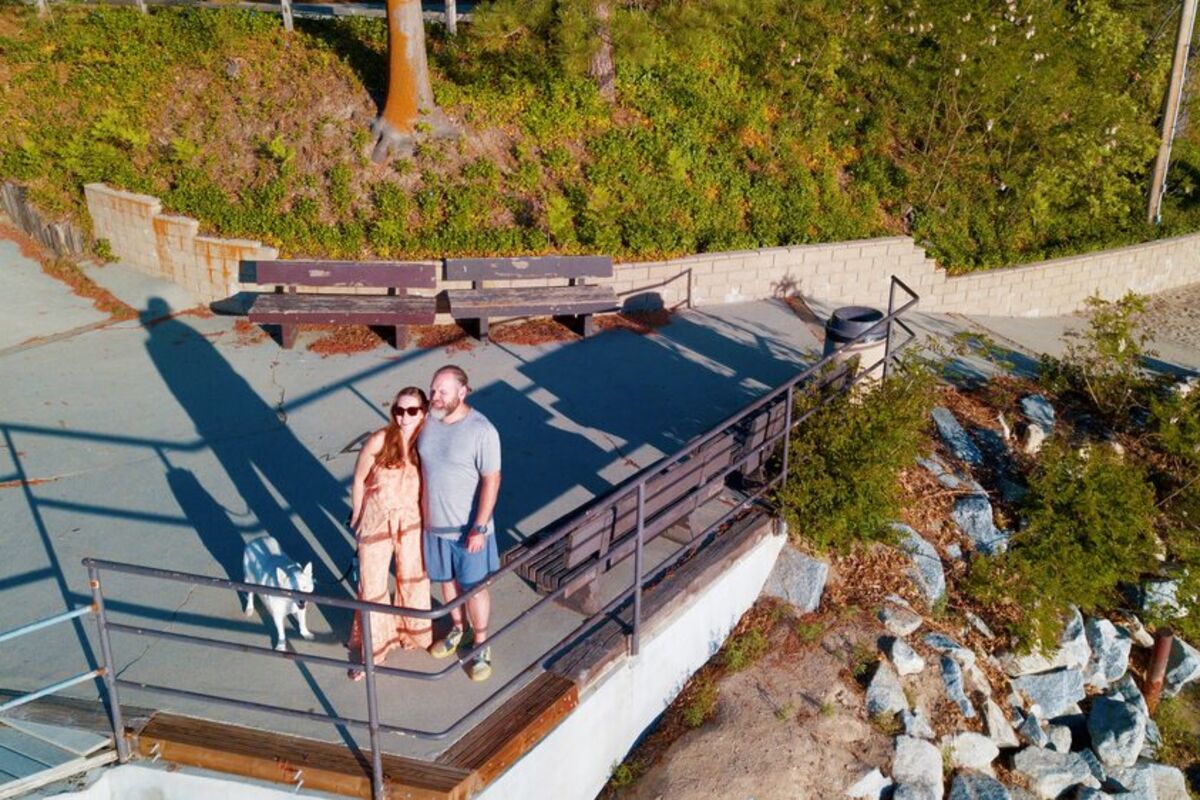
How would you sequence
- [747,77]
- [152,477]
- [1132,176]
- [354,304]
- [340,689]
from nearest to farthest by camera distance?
1. [340,689]
2. [152,477]
3. [354,304]
4. [747,77]
5. [1132,176]

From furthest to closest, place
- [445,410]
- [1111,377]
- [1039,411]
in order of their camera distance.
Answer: [1111,377], [1039,411], [445,410]

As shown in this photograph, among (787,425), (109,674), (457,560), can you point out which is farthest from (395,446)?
(787,425)

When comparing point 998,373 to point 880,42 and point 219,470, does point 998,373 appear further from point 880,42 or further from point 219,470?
point 219,470

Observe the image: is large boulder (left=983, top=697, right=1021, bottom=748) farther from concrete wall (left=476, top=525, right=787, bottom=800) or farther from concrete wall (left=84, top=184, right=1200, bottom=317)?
concrete wall (left=84, top=184, right=1200, bottom=317)

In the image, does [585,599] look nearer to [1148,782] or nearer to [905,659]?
[905,659]

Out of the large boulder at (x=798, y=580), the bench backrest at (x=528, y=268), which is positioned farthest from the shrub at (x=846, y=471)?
the bench backrest at (x=528, y=268)

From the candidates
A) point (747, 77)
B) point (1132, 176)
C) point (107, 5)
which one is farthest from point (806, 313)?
point (107, 5)
